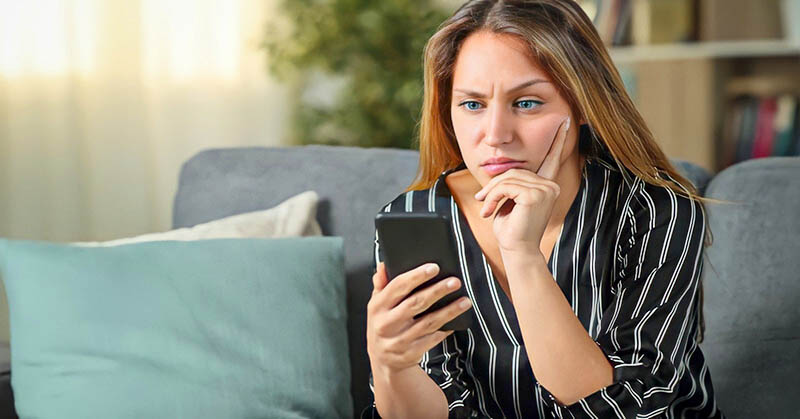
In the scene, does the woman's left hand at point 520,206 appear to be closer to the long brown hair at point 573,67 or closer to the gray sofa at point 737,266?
the long brown hair at point 573,67

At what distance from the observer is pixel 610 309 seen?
1154 millimetres

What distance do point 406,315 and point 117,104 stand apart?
2.14 metres

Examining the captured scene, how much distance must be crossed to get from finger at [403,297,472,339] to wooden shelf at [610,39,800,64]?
2333mm

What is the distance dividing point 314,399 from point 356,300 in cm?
21

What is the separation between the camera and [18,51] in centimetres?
272

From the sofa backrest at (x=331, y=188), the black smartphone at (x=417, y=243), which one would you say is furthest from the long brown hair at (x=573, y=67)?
the sofa backrest at (x=331, y=188)

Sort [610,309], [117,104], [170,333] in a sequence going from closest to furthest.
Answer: [610,309], [170,333], [117,104]

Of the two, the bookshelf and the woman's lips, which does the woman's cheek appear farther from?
the bookshelf

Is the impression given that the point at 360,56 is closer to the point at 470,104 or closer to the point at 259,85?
the point at 259,85

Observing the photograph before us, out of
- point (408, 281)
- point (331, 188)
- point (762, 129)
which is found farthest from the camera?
point (762, 129)

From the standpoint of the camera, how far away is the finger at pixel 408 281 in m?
1.03

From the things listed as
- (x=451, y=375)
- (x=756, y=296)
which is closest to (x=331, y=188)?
(x=451, y=375)

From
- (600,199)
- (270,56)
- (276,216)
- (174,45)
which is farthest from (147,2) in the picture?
(600,199)

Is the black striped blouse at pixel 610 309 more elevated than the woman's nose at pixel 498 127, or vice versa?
the woman's nose at pixel 498 127
